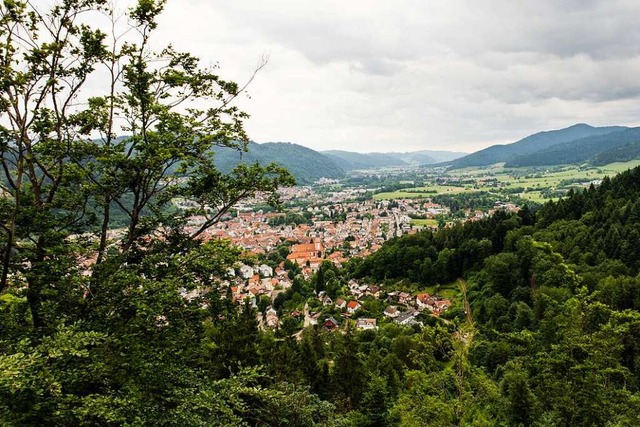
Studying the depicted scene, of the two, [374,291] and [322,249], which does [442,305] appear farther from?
[322,249]

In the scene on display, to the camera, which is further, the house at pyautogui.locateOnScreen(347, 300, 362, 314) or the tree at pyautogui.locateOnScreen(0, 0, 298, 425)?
the house at pyautogui.locateOnScreen(347, 300, 362, 314)

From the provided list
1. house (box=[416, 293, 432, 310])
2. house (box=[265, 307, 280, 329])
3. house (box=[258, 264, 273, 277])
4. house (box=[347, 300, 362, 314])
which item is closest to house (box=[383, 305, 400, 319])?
house (box=[416, 293, 432, 310])

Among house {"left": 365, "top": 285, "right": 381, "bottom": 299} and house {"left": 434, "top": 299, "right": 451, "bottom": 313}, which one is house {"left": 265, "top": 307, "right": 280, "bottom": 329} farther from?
house {"left": 434, "top": 299, "right": 451, "bottom": 313}

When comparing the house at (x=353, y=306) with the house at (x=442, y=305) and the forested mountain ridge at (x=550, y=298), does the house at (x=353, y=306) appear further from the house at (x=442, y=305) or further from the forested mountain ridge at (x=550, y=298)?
the forested mountain ridge at (x=550, y=298)

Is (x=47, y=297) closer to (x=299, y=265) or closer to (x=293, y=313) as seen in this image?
(x=293, y=313)

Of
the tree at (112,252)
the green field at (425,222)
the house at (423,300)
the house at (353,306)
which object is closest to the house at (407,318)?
the house at (423,300)

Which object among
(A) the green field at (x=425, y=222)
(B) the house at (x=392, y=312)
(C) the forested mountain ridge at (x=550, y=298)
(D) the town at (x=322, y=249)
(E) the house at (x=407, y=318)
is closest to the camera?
(C) the forested mountain ridge at (x=550, y=298)
